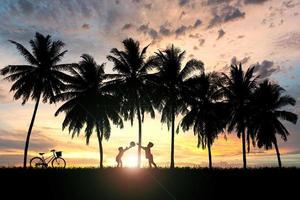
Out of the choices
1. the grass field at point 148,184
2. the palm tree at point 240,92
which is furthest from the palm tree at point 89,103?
the grass field at point 148,184

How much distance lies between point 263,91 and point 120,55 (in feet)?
71.6

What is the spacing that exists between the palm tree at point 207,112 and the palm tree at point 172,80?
3.01 meters

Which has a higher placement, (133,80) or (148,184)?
(133,80)

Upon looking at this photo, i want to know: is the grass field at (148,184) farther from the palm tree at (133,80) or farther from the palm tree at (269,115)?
the palm tree at (269,115)

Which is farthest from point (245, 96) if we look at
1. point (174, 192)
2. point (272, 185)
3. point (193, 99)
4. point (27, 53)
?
point (174, 192)

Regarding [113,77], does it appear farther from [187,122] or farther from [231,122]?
[231,122]

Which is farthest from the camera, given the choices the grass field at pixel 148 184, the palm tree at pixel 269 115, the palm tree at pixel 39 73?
the palm tree at pixel 269 115

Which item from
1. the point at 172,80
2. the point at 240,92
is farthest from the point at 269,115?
the point at 172,80

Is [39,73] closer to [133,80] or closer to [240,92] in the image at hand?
[133,80]

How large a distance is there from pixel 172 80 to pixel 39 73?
14977 mm

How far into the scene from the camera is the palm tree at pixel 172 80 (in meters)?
49.6

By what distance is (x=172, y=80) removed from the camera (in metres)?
50.4

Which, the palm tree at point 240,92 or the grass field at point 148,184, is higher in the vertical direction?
the palm tree at point 240,92

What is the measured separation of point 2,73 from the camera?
44.7 metres
